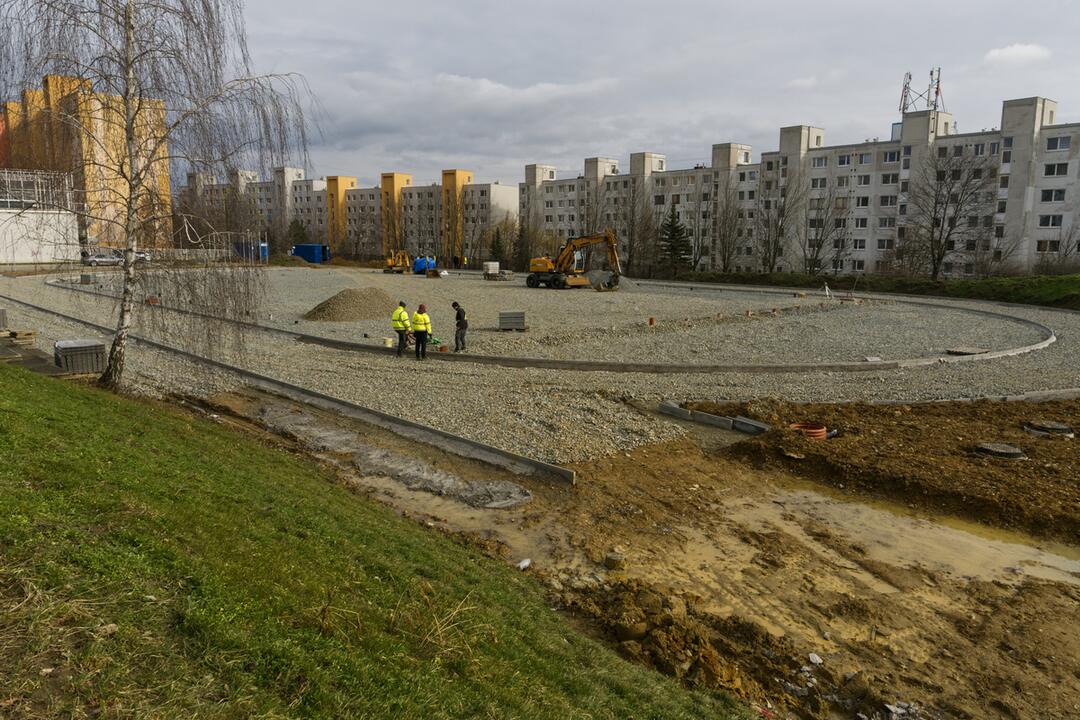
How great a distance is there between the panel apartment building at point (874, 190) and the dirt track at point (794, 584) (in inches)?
2207

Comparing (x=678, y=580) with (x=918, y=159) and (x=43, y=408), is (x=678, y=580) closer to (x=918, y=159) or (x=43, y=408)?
(x=43, y=408)

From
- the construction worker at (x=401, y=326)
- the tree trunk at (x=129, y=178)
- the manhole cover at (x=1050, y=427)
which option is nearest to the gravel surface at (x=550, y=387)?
the construction worker at (x=401, y=326)

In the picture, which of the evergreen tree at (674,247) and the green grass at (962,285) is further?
the evergreen tree at (674,247)

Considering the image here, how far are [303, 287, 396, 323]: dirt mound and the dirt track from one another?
17568mm

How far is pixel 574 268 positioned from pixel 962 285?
26074mm

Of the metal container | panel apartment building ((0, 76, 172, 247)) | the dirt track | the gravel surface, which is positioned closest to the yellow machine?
the gravel surface

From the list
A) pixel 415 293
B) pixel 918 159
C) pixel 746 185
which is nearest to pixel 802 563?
pixel 415 293

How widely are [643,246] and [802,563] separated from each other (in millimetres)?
74078

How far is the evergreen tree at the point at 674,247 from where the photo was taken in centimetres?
6894

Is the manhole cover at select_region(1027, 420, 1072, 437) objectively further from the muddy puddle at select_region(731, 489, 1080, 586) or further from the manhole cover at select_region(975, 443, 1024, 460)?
the muddy puddle at select_region(731, 489, 1080, 586)

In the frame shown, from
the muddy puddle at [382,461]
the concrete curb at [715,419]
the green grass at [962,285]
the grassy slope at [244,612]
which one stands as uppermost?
the green grass at [962,285]

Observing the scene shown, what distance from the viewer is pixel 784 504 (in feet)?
31.7

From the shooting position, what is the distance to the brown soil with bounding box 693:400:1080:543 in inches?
363

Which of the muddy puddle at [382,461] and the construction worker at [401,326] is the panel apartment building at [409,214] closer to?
the construction worker at [401,326]
